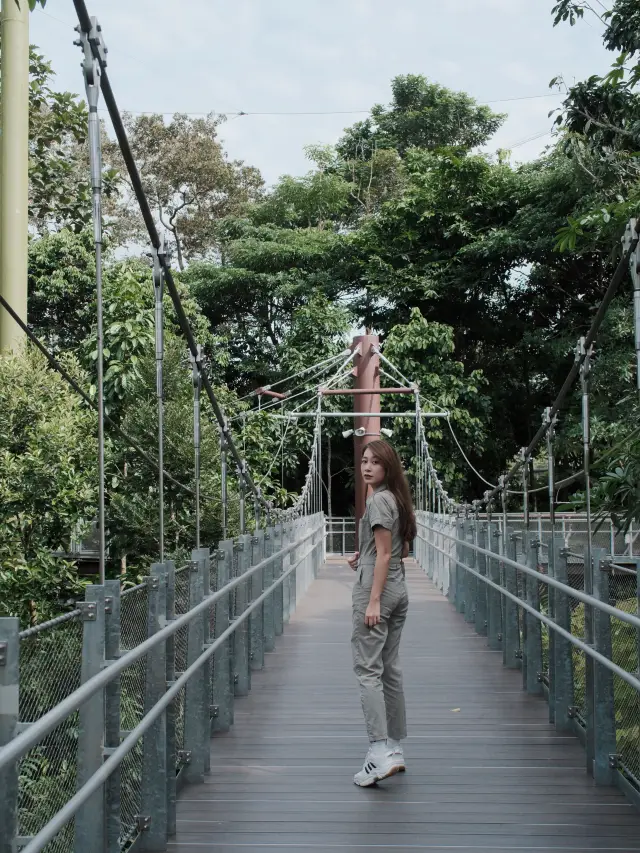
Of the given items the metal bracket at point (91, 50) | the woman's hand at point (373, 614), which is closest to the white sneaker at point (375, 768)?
the woman's hand at point (373, 614)

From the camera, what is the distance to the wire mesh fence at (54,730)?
2469 millimetres

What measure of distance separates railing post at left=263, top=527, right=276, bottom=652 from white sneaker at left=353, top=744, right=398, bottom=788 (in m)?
3.02

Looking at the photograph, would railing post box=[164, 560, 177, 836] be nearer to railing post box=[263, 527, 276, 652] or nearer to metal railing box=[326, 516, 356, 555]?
railing post box=[263, 527, 276, 652]

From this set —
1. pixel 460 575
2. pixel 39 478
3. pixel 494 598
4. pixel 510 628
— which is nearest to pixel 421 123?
pixel 39 478

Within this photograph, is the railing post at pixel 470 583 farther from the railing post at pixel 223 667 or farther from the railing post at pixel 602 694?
the railing post at pixel 602 694

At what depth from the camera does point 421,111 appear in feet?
104

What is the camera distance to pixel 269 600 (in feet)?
26.3

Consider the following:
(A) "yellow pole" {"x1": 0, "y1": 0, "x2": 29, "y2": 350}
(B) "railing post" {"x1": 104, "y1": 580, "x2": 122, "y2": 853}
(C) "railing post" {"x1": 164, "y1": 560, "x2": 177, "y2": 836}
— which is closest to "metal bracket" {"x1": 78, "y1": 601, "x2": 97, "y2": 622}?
(B) "railing post" {"x1": 104, "y1": 580, "x2": 122, "y2": 853}

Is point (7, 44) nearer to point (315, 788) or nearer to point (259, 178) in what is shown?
point (315, 788)

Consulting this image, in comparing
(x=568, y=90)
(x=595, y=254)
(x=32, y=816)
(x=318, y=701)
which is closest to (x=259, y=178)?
(x=595, y=254)

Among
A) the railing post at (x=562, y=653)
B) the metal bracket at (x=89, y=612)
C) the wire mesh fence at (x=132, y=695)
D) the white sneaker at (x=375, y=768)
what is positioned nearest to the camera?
the metal bracket at (x=89, y=612)

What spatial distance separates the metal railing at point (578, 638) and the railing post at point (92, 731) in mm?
1416

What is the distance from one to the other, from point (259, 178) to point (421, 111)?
15.2ft

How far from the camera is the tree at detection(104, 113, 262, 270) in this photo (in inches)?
1116
